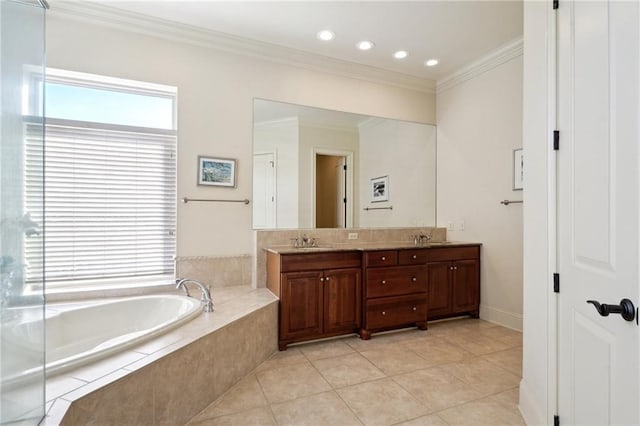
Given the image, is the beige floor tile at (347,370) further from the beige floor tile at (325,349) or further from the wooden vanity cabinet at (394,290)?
the wooden vanity cabinet at (394,290)

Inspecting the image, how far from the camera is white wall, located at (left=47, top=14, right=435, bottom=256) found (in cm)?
262

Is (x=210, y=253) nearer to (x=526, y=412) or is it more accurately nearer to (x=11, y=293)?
(x=11, y=293)

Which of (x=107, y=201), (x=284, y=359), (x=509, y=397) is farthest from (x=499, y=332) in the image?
(x=107, y=201)

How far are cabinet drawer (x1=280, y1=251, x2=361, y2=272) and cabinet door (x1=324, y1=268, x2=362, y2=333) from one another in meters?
0.06

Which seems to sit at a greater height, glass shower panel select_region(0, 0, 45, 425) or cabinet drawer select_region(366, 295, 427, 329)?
glass shower panel select_region(0, 0, 45, 425)

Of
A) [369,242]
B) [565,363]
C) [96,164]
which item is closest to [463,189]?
[369,242]

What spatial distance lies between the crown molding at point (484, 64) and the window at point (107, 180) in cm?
317

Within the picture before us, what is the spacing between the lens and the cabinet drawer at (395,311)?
2916 mm

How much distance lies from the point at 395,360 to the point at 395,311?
59cm

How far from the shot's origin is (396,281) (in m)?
3.03

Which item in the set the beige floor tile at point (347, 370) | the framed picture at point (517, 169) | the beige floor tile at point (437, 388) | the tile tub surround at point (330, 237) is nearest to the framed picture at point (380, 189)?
the tile tub surround at point (330, 237)

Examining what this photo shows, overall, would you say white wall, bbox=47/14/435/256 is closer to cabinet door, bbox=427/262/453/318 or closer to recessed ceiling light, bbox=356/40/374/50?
recessed ceiling light, bbox=356/40/374/50

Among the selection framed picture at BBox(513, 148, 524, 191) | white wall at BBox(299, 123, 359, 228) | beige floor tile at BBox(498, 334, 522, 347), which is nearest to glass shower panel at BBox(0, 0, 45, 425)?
white wall at BBox(299, 123, 359, 228)

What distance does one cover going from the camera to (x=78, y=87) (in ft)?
8.84
